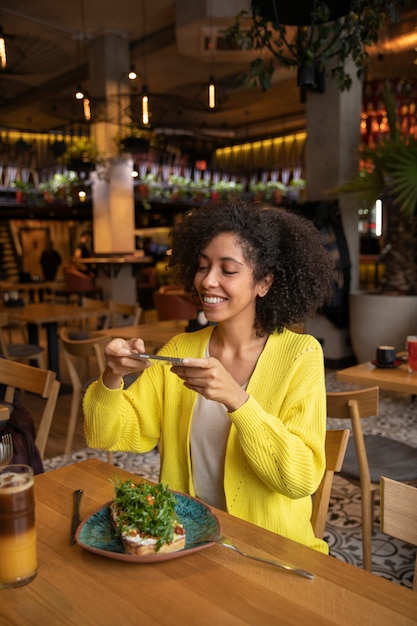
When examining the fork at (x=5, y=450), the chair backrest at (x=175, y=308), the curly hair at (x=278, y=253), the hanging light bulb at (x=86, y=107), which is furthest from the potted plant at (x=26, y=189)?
the fork at (x=5, y=450)

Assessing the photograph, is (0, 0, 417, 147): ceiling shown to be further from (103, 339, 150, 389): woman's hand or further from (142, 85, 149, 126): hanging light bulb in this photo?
(103, 339, 150, 389): woman's hand

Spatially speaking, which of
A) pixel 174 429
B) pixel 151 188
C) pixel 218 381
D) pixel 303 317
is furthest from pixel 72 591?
pixel 151 188

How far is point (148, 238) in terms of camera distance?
15.1 metres

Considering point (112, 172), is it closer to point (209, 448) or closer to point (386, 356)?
point (386, 356)

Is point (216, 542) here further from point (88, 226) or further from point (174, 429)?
point (88, 226)

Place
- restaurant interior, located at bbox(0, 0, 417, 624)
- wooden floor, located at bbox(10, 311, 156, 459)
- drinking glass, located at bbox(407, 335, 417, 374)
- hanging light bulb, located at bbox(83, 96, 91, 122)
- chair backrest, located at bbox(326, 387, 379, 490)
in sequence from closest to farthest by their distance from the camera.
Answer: chair backrest, located at bbox(326, 387, 379, 490), drinking glass, located at bbox(407, 335, 417, 374), restaurant interior, located at bbox(0, 0, 417, 624), wooden floor, located at bbox(10, 311, 156, 459), hanging light bulb, located at bbox(83, 96, 91, 122)

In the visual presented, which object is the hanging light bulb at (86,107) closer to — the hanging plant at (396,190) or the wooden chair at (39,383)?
the hanging plant at (396,190)

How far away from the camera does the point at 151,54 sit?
9.96 meters

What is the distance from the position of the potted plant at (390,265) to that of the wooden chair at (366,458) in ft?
10.6

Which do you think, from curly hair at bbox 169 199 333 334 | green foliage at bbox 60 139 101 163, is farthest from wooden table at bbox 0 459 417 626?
green foliage at bbox 60 139 101 163

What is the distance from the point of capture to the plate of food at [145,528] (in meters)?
1.11

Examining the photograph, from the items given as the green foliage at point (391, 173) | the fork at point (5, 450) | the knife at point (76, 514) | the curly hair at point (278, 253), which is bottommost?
the knife at point (76, 514)

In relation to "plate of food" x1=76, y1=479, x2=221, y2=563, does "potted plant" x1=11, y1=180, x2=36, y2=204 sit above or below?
above

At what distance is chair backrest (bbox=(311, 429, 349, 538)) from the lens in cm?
170
